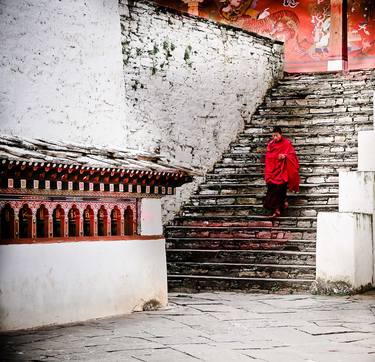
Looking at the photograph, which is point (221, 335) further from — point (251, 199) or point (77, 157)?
point (251, 199)

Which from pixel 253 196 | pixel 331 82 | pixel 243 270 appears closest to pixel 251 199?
pixel 253 196

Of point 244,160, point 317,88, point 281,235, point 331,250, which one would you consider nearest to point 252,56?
point 317,88

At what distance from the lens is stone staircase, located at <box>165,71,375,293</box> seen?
12.1 m

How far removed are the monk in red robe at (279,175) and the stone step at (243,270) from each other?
1404 millimetres

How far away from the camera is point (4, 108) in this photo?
38.7 feet

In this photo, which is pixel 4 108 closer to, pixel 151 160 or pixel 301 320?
pixel 151 160

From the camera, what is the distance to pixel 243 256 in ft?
40.8

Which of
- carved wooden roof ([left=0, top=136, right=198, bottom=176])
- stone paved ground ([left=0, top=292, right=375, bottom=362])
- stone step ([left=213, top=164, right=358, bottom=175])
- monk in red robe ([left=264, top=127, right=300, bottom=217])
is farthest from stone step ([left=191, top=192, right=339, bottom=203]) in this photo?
carved wooden roof ([left=0, top=136, right=198, bottom=176])

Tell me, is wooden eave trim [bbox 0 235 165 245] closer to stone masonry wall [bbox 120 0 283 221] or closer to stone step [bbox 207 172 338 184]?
stone masonry wall [bbox 120 0 283 221]

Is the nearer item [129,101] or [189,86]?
[129,101]

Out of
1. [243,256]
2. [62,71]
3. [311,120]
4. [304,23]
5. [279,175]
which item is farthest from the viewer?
[304,23]

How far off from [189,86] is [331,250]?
523 cm

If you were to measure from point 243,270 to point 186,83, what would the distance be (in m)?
4.63

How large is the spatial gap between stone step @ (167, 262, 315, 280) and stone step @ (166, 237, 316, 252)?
1.57ft
